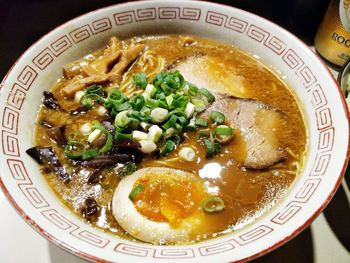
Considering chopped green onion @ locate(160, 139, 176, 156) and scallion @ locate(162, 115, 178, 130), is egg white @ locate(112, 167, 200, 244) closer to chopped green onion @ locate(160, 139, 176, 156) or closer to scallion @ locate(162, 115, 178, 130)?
chopped green onion @ locate(160, 139, 176, 156)

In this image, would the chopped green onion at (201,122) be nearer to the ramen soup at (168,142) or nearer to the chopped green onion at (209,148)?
the ramen soup at (168,142)

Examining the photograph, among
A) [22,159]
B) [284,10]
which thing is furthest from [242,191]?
[284,10]

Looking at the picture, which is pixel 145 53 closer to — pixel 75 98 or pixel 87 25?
pixel 87 25

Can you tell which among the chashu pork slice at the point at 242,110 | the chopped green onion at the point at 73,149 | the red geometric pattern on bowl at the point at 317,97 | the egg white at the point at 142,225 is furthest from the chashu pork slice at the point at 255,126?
the chopped green onion at the point at 73,149

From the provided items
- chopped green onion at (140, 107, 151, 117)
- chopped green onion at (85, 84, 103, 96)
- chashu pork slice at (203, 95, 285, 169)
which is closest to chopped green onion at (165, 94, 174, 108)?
chopped green onion at (140, 107, 151, 117)

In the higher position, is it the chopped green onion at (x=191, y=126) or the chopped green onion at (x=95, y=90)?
the chopped green onion at (x=95, y=90)

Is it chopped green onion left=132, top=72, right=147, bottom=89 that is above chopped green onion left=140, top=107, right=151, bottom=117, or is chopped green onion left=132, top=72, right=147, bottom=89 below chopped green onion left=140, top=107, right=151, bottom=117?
above
